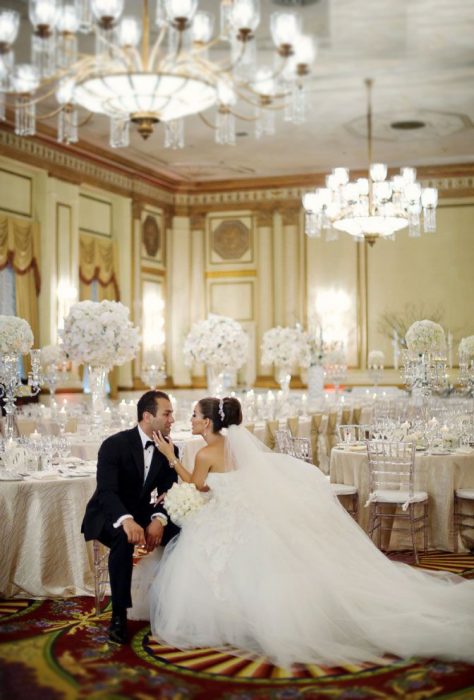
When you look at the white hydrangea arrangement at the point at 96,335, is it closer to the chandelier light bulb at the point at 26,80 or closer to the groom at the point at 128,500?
the chandelier light bulb at the point at 26,80

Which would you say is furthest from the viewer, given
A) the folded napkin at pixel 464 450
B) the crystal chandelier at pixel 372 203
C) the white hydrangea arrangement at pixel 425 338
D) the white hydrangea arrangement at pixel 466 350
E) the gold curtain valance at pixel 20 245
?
the gold curtain valance at pixel 20 245

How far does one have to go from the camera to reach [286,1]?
28.6ft

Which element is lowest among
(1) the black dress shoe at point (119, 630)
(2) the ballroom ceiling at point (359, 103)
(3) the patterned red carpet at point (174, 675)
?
(3) the patterned red carpet at point (174, 675)

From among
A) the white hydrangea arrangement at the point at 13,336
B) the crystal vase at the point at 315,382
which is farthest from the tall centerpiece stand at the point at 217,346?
the crystal vase at the point at 315,382

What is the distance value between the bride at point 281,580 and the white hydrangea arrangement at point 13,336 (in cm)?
442

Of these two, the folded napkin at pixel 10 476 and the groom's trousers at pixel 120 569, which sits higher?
the folded napkin at pixel 10 476

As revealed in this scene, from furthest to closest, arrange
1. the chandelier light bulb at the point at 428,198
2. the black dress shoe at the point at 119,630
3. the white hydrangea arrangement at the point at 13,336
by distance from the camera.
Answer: the chandelier light bulb at the point at 428,198, the white hydrangea arrangement at the point at 13,336, the black dress shoe at the point at 119,630

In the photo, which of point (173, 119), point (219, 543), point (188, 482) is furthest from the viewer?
point (173, 119)

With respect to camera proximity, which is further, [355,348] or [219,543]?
[355,348]

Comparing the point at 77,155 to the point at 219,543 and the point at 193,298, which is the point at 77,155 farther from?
the point at 219,543

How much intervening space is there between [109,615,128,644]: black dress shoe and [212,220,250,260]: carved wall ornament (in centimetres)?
1325

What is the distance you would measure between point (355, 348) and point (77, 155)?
19.6 feet

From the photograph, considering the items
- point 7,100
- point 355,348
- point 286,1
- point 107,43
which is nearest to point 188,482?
point 107,43

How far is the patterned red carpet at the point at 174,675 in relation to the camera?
3811mm
